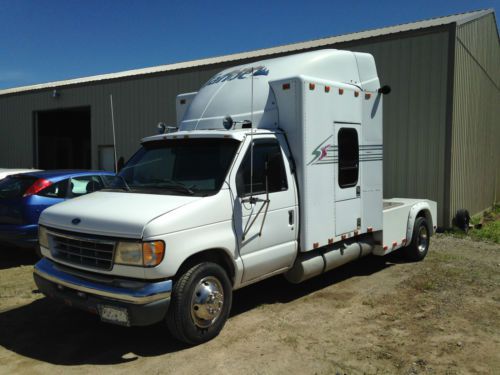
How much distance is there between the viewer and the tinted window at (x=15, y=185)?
7621mm

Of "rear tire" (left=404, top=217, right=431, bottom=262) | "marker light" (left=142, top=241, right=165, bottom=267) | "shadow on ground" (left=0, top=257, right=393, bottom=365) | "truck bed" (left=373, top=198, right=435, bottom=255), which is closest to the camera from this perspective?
"marker light" (left=142, top=241, right=165, bottom=267)

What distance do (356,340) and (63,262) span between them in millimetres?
3013

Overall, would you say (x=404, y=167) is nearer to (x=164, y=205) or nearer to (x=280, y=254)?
(x=280, y=254)

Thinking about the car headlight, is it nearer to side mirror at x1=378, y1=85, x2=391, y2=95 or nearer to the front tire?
the front tire

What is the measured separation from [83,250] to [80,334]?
41.7 inches

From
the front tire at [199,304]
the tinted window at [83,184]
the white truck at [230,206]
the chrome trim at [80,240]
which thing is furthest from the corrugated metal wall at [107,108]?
the front tire at [199,304]

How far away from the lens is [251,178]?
482 centimetres

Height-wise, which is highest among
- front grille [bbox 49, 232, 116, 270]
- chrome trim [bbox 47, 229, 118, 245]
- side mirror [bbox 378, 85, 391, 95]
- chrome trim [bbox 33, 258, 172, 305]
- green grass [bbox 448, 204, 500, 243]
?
side mirror [bbox 378, 85, 391, 95]

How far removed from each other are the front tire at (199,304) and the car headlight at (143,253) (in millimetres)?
374

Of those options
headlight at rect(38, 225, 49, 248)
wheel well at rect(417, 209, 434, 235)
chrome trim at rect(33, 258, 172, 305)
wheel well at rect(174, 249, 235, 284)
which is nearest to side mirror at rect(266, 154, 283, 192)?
wheel well at rect(174, 249, 235, 284)

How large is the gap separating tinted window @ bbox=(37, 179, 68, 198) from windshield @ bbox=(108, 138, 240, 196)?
2.69m

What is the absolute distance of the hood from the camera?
4.19m

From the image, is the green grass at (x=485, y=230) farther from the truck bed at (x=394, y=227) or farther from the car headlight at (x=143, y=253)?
the car headlight at (x=143, y=253)

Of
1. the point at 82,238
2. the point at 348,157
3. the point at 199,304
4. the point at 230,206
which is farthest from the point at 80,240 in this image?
the point at 348,157
